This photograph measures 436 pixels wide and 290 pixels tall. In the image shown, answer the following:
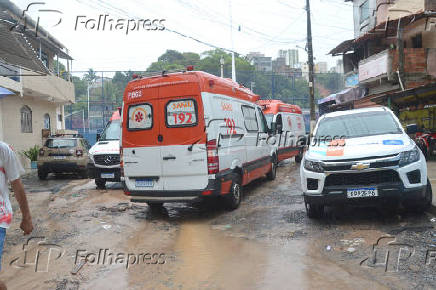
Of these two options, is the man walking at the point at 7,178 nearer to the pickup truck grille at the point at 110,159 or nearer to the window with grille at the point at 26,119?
the pickup truck grille at the point at 110,159

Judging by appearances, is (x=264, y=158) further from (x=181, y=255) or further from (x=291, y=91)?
(x=291, y=91)

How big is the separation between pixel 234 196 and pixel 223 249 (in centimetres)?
242

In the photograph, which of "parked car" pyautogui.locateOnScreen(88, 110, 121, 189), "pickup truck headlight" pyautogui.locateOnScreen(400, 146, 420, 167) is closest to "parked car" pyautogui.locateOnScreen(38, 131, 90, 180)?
"parked car" pyautogui.locateOnScreen(88, 110, 121, 189)

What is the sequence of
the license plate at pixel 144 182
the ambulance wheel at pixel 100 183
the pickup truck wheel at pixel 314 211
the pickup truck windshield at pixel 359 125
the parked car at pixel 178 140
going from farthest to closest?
the ambulance wheel at pixel 100 183, the license plate at pixel 144 182, the parked car at pixel 178 140, the pickup truck windshield at pixel 359 125, the pickup truck wheel at pixel 314 211

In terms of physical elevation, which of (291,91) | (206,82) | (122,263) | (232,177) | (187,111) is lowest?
(122,263)

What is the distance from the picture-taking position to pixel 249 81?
4325cm

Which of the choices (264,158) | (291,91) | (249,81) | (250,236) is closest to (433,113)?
(264,158)

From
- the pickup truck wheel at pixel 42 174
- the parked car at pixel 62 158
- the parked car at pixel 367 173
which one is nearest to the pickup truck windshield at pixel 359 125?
the parked car at pixel 367 173

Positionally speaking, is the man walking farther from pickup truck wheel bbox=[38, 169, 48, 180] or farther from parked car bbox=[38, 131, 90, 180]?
pickup truck wheel bbox=[38, 169, 48, 180]

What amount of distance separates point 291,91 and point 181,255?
37.2 metres

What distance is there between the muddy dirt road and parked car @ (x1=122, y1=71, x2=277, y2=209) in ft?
2.15

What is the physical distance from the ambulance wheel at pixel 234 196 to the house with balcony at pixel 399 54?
10.1 metres

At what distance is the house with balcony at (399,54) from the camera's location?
16.9 metres

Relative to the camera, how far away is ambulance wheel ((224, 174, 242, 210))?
7.43 m
